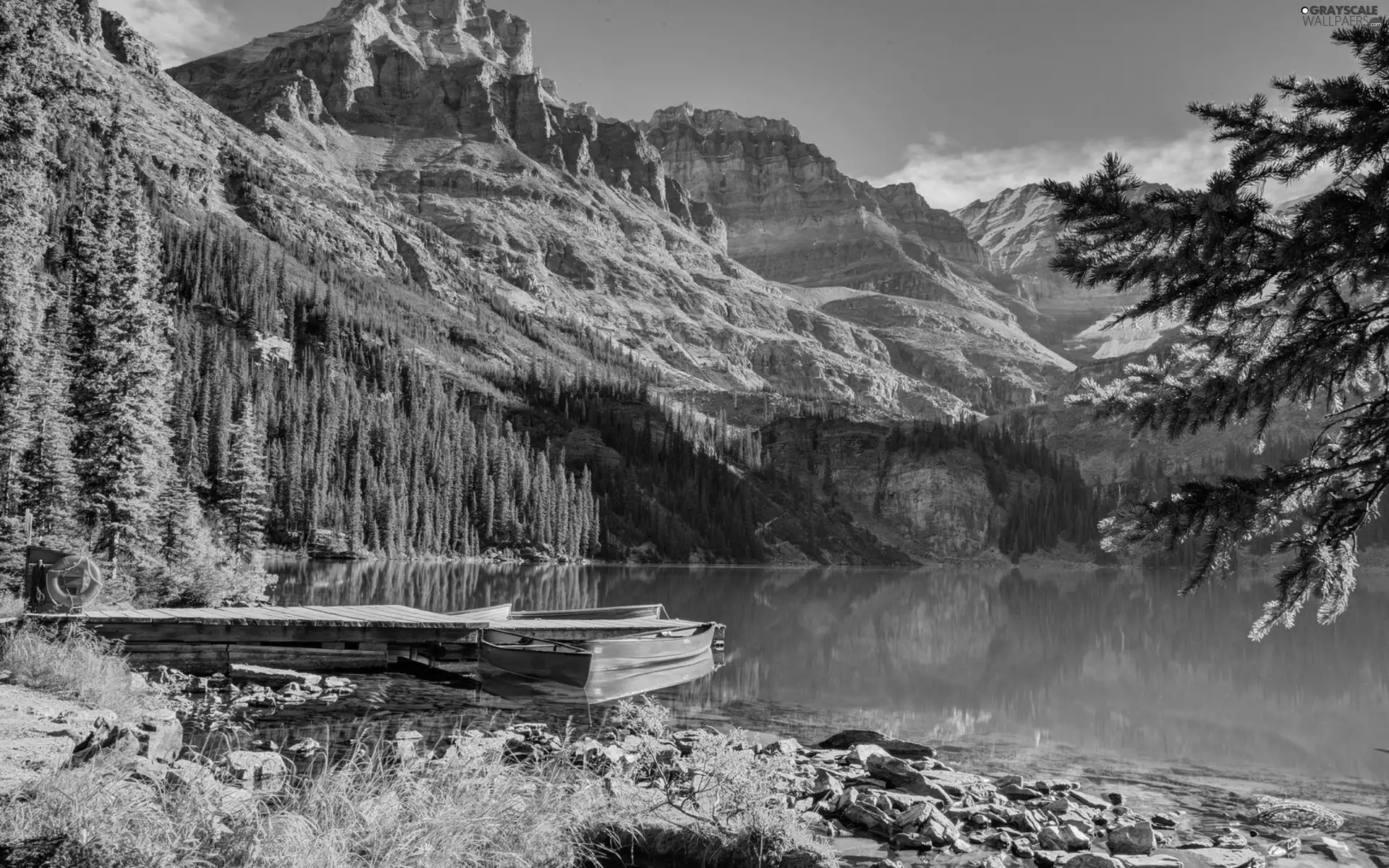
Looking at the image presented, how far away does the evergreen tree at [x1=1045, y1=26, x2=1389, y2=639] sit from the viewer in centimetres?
546

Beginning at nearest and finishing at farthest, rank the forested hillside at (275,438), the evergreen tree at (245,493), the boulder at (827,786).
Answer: the boulder at (827,786) < the forested hillside at (275,438) < the evergreen tree at (245,493)

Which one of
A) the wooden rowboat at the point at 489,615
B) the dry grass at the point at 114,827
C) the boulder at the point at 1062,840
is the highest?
the dry grass at the point at 114,827

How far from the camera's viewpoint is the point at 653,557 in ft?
468

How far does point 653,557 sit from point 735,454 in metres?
52.8

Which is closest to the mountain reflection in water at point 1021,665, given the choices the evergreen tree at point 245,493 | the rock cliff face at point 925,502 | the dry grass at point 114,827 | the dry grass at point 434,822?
the evergreen tree at point 245,493

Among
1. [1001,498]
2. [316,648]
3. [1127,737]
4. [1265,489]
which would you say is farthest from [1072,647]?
[1001,498]

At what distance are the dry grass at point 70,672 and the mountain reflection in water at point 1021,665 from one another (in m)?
11.8

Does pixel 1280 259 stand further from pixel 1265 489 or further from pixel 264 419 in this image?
pixel 264 419

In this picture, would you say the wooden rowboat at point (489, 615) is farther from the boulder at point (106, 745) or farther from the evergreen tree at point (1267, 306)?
the evergreen tree at point (1267, 306)

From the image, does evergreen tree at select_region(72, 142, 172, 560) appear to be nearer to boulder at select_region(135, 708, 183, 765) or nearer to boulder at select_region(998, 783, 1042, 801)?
boulder at select_region(135, 708, 183, 765)

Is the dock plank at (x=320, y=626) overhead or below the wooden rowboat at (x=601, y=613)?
overhead

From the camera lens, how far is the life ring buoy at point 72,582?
20297mm

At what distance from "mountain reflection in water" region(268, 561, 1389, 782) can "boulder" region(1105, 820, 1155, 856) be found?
10.0 meters

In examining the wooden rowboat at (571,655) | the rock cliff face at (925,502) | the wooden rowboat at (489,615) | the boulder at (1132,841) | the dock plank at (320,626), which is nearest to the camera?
the boulder at (1132,841)
